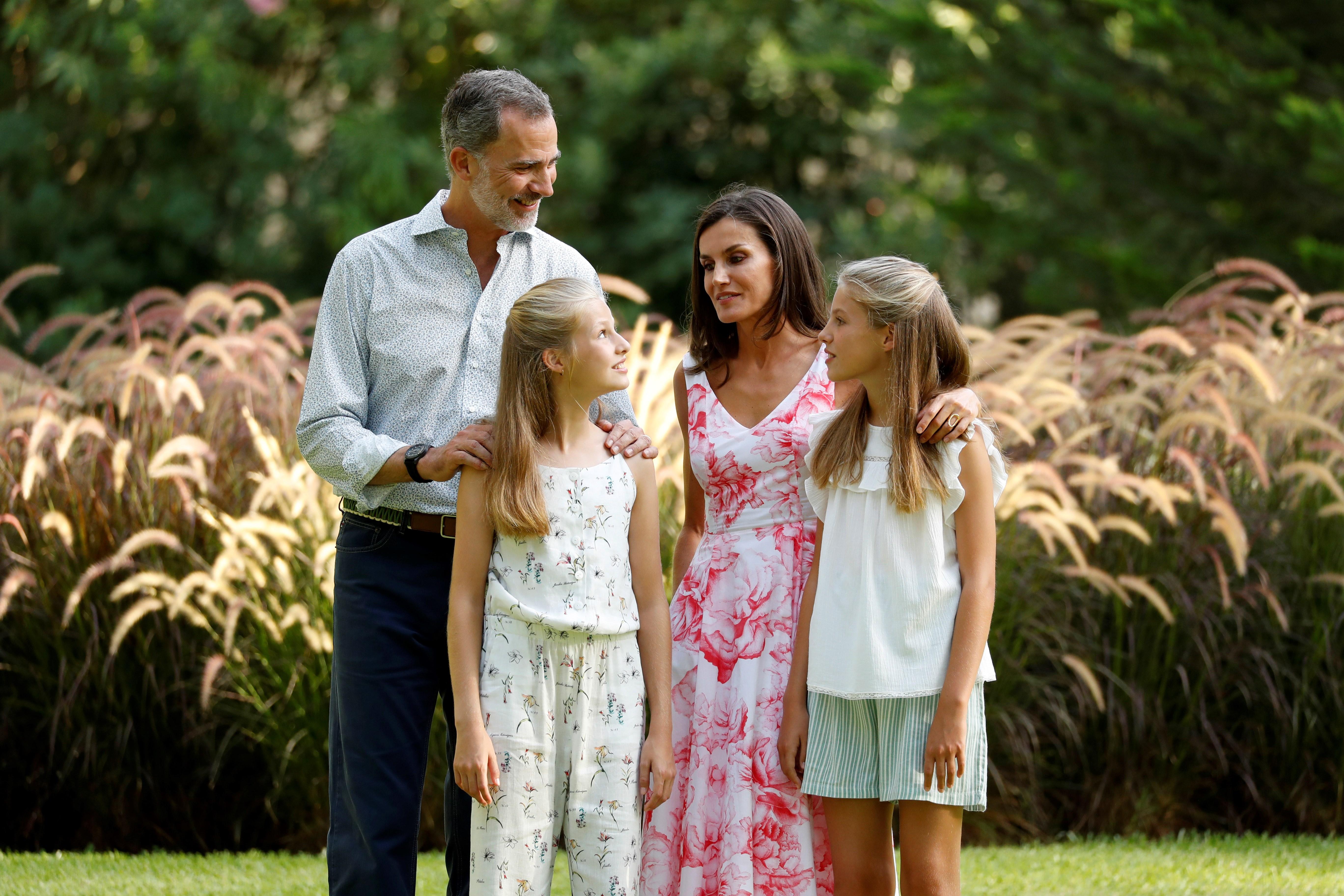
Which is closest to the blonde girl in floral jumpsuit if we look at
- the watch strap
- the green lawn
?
the watch strap

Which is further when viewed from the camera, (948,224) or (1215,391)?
(948,224)

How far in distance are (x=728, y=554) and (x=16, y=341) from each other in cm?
1051

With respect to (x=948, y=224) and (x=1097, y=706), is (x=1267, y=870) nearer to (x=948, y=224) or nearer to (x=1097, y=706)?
(x=1097, y=706)

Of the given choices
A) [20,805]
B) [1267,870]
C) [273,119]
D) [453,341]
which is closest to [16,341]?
[273,119]

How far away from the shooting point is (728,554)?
9.44ft

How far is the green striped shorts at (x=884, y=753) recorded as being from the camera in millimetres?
2541

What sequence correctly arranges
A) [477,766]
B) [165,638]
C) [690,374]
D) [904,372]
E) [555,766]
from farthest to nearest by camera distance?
[165,638]
[690,374]
[904,372]
[555,766]
[477,766]

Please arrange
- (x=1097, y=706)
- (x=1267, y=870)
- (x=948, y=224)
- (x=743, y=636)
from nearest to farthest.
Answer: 1. (x=743, y=636)
2. (x=1267, y=870)
3. (x=1097, y=706)
4. (x=948, y=224)

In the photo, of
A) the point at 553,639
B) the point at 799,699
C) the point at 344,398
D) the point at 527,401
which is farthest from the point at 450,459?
the point at 799,699

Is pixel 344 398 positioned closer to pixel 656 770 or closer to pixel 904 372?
pixel 656 770

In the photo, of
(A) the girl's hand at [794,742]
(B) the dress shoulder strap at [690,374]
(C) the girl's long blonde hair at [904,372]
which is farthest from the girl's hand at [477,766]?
(B) the dress shoulder strap at [690,374]

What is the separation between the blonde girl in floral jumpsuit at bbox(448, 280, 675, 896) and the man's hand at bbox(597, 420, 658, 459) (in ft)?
0.20

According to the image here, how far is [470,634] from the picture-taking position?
2.52m

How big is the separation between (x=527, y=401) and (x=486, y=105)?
0.64m
